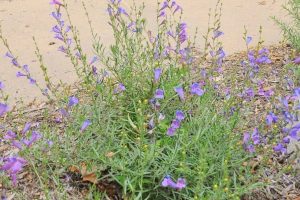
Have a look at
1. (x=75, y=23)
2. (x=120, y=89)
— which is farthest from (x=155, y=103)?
(x=75, y=23)

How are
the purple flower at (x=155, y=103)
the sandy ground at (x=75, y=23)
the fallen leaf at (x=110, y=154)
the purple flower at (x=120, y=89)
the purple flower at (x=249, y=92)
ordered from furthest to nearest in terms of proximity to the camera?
the sandy ground at (x=75, y=23) < the purple flower at (x=120, y=89) < the purple flower at (x=249, y=92) < the fallen leaf at (x=110, y=154) < the purple flower at (x=155, y=103)

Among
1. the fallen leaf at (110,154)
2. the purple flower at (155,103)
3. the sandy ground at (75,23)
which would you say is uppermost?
the sandy ground at (75,23)

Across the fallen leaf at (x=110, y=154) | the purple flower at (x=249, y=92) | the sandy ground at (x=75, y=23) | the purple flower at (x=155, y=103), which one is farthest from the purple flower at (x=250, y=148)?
the sandy ground at (x=75, y=23)

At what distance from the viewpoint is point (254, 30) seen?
5.52 m

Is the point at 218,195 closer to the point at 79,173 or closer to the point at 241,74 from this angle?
the point at 79,173

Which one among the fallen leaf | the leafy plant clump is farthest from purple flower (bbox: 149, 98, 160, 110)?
the fallen leaf

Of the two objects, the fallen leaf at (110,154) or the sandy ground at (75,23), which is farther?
the sandy ground at (75,23)

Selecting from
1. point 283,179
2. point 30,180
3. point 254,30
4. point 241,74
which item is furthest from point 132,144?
point 254,30

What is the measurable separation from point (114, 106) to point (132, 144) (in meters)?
0.30

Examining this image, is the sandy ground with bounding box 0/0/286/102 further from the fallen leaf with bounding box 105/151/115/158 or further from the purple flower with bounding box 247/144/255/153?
the purple flower with bounding box 247/144/255/153

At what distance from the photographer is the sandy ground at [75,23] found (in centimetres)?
461

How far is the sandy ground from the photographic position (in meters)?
4.61

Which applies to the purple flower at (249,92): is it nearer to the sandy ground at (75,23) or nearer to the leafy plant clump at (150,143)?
the leafy plant clump at (150,143)

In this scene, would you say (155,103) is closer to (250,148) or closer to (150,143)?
(150,143)
